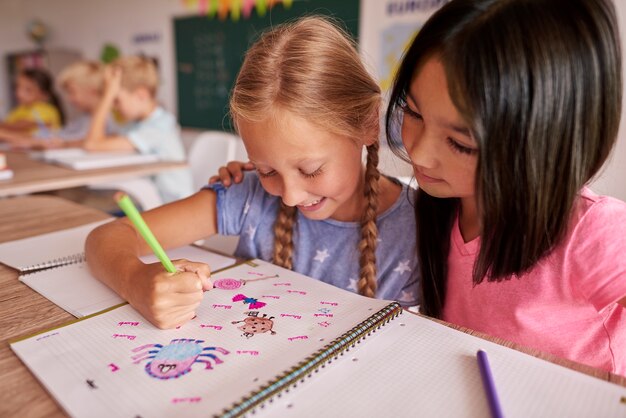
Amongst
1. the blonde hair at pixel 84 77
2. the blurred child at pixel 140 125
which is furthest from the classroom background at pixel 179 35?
the blonde hair at pixel 84 77

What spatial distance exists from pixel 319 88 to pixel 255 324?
1.35 ft

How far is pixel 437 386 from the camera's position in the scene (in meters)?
0.47

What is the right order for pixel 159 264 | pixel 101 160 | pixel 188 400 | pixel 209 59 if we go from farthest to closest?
pixel 209 59, pixel 101 160, pixel 159 264, pixel 188 400

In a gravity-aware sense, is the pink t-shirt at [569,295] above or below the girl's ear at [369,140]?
below

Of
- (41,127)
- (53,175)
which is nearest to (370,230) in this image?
(53,175)

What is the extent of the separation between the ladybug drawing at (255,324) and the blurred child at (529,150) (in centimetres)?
29

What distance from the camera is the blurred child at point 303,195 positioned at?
761mm

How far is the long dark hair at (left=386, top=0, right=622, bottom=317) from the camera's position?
522 millimetres

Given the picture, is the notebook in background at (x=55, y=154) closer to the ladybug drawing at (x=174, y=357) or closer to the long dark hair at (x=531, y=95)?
the ladybug drawing at (x=174, y=357)

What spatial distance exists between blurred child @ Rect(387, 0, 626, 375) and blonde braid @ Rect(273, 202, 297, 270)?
0.28 metres

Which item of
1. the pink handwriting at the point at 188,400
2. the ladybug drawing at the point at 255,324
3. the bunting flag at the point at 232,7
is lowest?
the ladybug drawing at the point at 255,324

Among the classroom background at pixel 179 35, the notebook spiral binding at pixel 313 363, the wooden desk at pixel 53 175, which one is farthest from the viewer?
the classroom background at pixel 179 35

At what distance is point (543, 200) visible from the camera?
0.59 m

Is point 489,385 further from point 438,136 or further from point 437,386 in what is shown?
point 438,136
